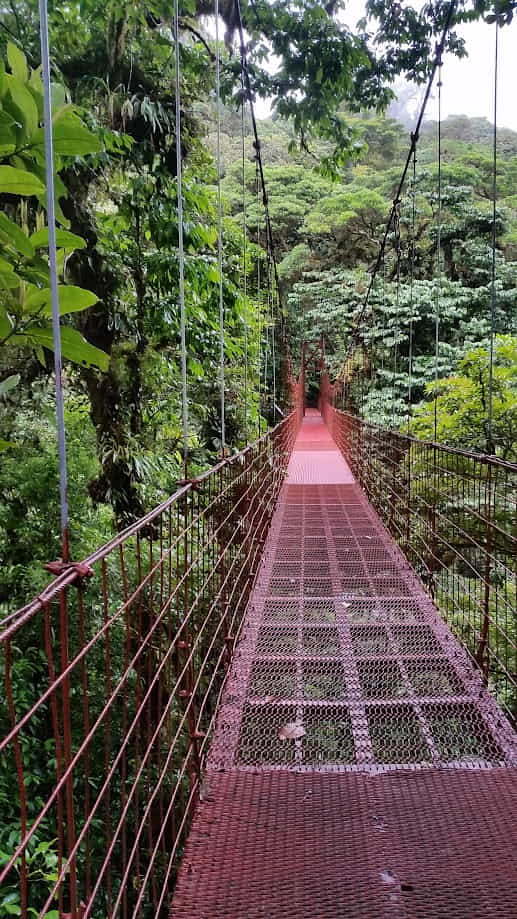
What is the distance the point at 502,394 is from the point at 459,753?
252 cm

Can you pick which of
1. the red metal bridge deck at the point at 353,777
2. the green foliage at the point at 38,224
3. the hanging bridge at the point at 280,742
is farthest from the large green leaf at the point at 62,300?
the red metal bridge deck at the point at 353,777

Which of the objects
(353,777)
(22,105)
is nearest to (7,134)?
(22,105)

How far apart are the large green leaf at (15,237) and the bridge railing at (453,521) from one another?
1.08 m

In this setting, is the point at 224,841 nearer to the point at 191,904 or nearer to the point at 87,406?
the point at 191,904

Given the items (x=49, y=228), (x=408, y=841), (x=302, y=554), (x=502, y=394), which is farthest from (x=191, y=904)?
(x=502, y=394)

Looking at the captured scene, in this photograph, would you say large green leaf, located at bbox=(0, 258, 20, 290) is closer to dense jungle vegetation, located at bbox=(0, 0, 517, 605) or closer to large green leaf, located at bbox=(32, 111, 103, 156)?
large green leaf, located at bbox=(32, 111, 103, 156)

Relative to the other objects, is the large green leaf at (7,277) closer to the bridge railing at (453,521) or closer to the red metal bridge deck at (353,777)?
the red metal bridge deck at (353,777)

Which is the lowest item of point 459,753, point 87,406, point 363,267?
point 459,753

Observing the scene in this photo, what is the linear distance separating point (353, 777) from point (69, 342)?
1043 mm

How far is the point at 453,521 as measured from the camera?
3521 mm

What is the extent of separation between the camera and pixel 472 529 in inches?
130

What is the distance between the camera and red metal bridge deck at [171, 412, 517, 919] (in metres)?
0.95

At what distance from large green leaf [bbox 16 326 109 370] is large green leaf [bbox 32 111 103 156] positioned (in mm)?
156

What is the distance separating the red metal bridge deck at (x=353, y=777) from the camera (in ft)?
3.10
